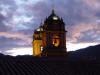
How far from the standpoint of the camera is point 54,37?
43.7 metres

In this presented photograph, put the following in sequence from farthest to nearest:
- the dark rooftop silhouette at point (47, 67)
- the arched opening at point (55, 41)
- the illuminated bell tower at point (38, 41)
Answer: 1. the illuminated bell tower at point (38, 41)
2. the arched opening at point (55, 41)
3. the dark rooftop silhouette at point (47, 67)

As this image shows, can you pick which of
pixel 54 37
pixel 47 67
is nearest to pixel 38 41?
pixel 54 37

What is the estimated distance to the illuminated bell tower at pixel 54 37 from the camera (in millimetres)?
42812

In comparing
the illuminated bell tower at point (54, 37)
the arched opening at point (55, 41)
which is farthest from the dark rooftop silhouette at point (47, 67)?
the arched opening at point (55, 41)

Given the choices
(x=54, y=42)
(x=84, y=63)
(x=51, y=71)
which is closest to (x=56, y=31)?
(x=54, y=42)

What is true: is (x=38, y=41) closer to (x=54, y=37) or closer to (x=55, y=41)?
(x=55, y=41)

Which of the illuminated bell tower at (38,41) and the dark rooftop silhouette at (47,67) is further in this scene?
the illuminated bell tower at (38,41)

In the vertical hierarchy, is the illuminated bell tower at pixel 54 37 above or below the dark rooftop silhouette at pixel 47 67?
above

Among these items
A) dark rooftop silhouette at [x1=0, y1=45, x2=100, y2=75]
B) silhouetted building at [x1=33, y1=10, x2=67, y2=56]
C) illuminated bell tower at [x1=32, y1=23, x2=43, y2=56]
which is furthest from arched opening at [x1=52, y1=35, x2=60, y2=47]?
dark rooftop silhouette at [x1=0, y1=45, x2=100, y2=75]

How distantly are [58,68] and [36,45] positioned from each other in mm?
26755

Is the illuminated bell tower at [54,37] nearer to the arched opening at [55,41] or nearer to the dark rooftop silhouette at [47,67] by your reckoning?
the arched opening at [55,41]

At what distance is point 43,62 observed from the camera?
30.0 metres

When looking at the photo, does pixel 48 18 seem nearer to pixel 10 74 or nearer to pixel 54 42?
pixel 54 42

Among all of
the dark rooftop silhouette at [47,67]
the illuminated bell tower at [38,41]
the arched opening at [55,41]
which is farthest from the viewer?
the illuminated bell tower at [38,41]
